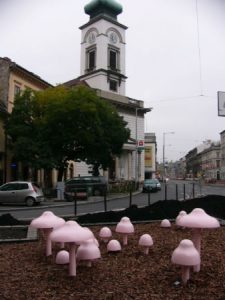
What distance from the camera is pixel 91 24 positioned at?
90.9m

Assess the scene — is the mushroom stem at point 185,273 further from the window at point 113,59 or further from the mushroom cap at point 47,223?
the window at point 113,59

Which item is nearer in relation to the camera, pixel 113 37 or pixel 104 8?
pixel 104 8

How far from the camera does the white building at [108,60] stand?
8256 cm

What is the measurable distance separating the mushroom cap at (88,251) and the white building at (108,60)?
7240cm

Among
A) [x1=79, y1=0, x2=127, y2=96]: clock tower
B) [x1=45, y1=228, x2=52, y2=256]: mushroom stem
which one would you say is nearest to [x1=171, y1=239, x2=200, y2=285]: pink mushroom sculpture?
[x1=45, y1=228, x2=52, y2=256]: mushroom stem

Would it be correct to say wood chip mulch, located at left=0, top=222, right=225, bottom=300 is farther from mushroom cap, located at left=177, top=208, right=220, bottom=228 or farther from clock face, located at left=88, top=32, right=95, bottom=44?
clock face, located at left=88, top=32, right=95, bottom=44

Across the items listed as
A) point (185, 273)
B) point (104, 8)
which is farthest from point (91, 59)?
point (185, 273)

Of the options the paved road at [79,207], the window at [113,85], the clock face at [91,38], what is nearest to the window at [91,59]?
the clock face at [91,38]

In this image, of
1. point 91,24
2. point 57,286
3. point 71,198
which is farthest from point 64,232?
point 91,24

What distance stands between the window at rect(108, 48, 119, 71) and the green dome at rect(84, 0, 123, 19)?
6.62 metres

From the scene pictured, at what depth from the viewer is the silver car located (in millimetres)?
30719

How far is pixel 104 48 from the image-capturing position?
86688mm

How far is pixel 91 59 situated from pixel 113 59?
13.7 feet

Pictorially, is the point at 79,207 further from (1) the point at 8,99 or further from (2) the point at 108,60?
(2) the point at 108,60
